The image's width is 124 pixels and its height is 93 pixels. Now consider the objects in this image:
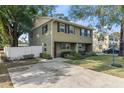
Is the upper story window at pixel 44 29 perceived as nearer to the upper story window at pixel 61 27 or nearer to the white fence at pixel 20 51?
the upper story window at pixel 61 27

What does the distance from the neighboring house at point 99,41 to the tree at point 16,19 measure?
10.4 m

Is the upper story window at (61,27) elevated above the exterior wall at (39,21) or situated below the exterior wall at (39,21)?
below

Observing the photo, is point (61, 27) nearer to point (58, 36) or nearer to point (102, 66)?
point (58, 36)

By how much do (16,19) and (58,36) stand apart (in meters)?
5.36

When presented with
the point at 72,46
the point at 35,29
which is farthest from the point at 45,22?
the point at 72,46

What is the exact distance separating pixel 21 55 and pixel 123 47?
13.2m

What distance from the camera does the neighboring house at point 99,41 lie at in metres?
26.1

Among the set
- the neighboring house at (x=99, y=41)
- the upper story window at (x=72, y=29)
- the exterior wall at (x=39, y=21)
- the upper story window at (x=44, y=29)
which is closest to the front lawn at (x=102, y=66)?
the upper story window at (x=44, y=29)

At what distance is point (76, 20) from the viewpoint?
22219 millimetres

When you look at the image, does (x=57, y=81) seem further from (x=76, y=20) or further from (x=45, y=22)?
(x=76, y=20)

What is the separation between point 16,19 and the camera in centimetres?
1880

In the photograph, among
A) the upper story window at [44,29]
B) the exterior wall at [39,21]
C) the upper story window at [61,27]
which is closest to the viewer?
the upper story window at [61,27]

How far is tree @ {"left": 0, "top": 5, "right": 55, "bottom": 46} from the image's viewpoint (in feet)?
57.5

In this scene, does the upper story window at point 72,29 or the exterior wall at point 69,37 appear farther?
the upper story window at point 72,29
